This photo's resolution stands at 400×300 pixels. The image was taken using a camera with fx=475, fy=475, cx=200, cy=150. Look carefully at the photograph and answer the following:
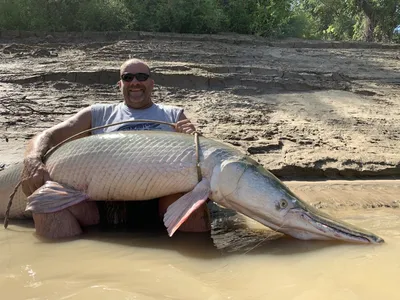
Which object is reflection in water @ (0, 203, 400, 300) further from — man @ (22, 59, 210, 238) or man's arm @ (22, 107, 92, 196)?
man's arm @ (22, 107, 92, 196)

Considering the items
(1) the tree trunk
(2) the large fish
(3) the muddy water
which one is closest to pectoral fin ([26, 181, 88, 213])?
(2) the large fish

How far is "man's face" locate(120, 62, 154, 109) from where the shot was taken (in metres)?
3.96

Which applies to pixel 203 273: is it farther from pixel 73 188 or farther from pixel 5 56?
pixel 5 56

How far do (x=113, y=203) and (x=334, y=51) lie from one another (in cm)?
932

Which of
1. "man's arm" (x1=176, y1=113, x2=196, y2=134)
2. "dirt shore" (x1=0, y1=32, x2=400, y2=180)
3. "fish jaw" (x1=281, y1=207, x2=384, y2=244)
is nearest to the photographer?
"fish jaw" (x1=281, y1=207, x2=384, y2=244)

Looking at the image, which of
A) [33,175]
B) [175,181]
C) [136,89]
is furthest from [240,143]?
[33,175]

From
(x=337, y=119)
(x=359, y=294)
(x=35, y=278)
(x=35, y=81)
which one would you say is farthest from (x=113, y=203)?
(x=35, y=81)

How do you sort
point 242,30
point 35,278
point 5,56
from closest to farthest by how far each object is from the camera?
point 35,278 < point 5,56 < point 242,30

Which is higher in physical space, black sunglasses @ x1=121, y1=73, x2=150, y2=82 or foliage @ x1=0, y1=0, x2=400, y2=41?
foliage @ x1=0, y1=0, x2=400, y2=41

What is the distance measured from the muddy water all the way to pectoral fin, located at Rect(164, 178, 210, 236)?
0.64 feet

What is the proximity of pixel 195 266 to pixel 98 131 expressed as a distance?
1.64m

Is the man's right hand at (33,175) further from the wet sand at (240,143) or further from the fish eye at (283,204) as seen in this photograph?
the fish eye at (283,204)

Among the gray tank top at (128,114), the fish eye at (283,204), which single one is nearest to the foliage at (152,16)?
the gray tank top at (128,114)

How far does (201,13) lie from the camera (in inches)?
486
